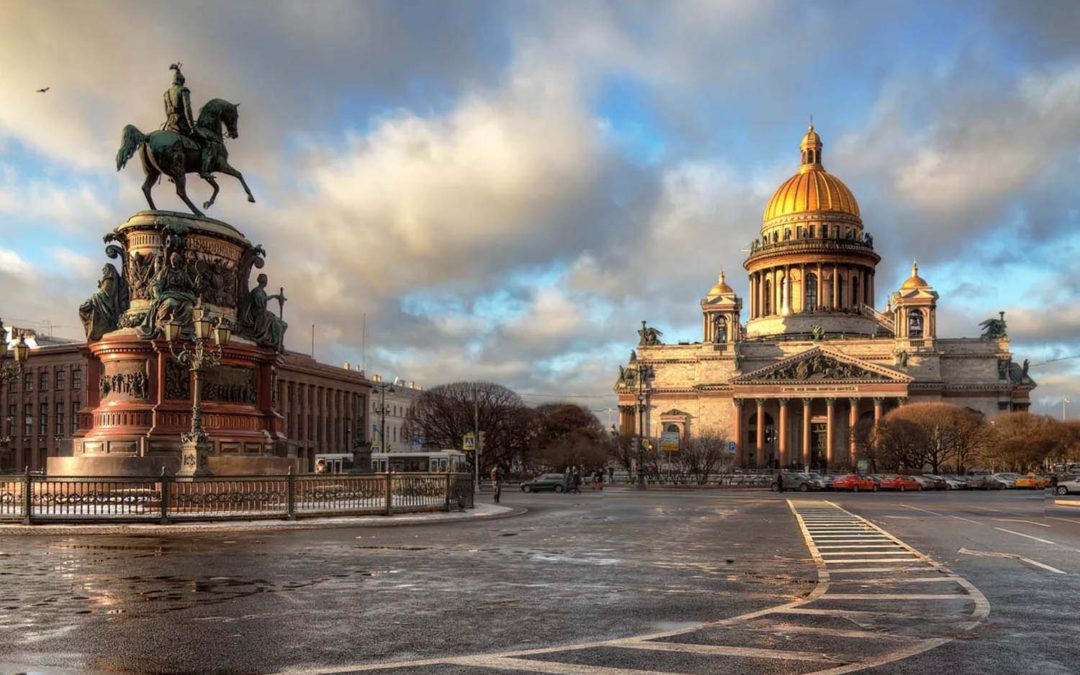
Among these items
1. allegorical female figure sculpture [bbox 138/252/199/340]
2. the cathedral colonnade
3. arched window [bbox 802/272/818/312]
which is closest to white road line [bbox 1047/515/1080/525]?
allegorical female figure sculpture [bbox 138/252/199/340]

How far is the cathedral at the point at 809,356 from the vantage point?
126 m

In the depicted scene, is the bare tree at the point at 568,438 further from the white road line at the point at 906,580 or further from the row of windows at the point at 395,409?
the white road line at the point at 906,580

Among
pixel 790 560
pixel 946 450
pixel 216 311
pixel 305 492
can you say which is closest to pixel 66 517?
pixel 305 492

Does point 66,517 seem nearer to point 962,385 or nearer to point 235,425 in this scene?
point 235,425

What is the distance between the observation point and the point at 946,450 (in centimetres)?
9669

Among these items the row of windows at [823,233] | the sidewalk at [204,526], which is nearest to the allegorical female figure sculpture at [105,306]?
the sidewalk at [204,526]

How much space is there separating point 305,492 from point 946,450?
8162 cm

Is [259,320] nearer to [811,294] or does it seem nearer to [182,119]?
[182,119]

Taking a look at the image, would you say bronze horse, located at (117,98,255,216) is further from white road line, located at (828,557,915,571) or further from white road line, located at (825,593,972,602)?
white road line, located at (825,593,972,602)

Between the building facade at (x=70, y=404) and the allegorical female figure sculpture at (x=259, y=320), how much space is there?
53572 millimetres

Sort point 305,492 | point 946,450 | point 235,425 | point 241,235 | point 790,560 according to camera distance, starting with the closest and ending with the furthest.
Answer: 1. point 790,560
2. point 305,492
3. point 235,425
4. point 241,235
5. point 946,450

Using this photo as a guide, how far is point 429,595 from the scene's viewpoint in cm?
1374

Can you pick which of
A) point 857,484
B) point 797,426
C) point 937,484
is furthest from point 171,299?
point 797,426

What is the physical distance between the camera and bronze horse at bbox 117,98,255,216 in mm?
34000
